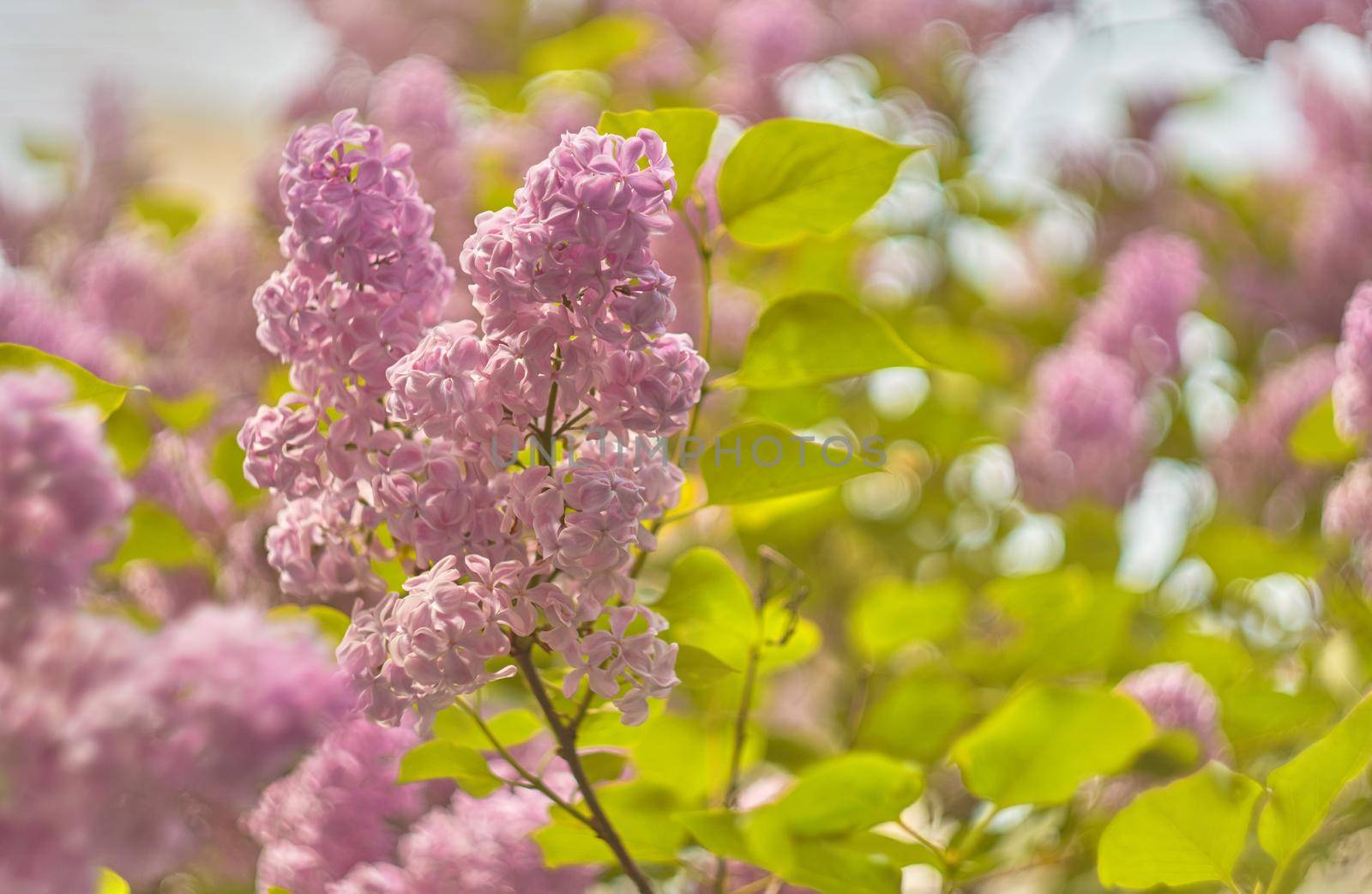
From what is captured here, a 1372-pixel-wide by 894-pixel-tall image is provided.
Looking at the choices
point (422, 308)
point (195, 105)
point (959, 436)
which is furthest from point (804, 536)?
point (195, 105)

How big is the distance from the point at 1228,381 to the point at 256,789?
0.70 metres

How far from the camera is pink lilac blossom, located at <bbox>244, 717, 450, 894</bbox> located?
13.1 inches

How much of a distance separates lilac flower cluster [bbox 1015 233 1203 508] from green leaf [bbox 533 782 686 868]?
0.40 m

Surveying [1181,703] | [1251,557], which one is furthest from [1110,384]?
[1181,703]

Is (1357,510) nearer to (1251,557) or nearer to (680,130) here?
(1251,557)

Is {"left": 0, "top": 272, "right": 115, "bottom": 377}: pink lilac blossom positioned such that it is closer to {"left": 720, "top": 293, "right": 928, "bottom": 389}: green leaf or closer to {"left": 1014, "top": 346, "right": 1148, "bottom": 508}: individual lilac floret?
{"left": 720, "top": 293, "right": 928, "bottom": 389}: green leaf

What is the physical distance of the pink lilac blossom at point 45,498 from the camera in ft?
0.67

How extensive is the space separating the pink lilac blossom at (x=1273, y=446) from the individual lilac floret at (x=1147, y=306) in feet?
0.21

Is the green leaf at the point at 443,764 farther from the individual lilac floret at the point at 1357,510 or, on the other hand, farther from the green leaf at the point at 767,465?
the individual lilac floret at the point at 1357,510

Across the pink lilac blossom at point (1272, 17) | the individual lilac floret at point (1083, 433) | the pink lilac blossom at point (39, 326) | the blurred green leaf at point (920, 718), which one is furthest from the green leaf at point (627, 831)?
the pink lilac blossom at point (1272, 17)

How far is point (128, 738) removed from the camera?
7.3 inches

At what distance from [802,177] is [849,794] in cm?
18

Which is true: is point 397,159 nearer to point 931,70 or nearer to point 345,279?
point 345,279

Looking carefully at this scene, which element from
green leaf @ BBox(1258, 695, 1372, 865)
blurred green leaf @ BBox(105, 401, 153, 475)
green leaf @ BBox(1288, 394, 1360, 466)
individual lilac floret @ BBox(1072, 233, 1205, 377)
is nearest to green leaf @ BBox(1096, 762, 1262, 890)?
green leaf @ BBox(1258, 695, 1372, 865)
